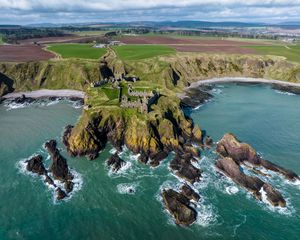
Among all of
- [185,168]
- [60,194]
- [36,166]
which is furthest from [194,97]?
[60,194]

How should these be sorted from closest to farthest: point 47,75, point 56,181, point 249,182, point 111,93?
point 249,182
point 56,181
point 111,93
point 47,75

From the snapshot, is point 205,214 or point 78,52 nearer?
point 205,214

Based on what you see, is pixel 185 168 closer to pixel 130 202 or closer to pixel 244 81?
pixel 130 202

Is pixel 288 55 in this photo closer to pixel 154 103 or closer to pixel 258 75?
pixel 258 75

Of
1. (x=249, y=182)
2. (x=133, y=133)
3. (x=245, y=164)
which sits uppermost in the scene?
(x=133, y=133)

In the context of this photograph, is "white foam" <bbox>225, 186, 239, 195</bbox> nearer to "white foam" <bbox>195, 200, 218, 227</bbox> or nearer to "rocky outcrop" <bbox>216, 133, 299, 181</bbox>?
"white foam" <bbox>195, 200, 218, 227</bbox>

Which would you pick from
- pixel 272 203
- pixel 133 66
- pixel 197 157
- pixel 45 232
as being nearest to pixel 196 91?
pixel 133 66

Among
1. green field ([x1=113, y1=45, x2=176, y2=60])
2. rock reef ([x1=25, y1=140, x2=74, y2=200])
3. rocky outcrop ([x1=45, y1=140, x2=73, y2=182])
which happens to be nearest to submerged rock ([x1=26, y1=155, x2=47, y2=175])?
rock reef ([x1=25, y1=140, x2=74, y2=200])
